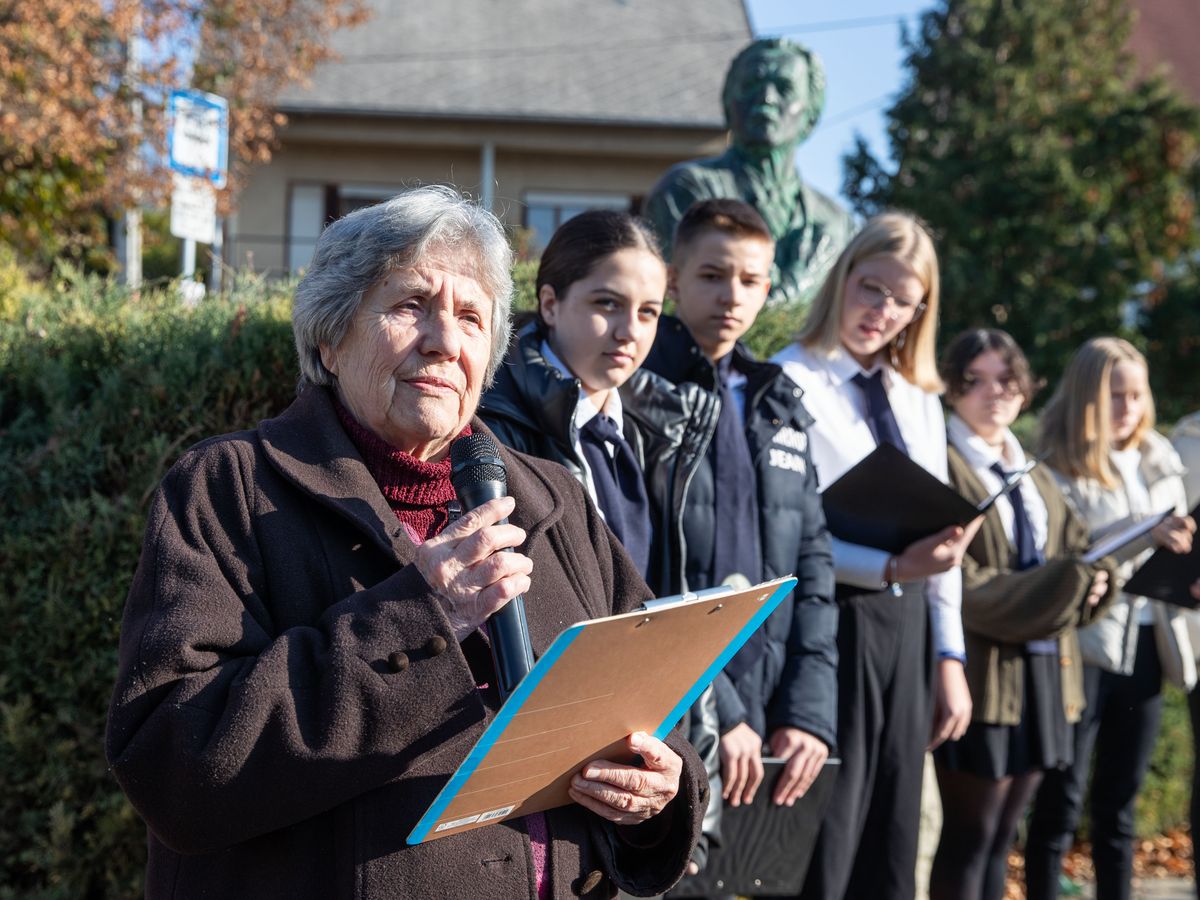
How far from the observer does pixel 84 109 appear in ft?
45.2

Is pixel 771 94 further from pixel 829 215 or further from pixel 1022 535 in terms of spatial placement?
pixel 1022 535

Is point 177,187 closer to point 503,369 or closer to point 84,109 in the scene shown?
point 503,369

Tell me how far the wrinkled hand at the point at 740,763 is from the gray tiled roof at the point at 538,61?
17.1 m

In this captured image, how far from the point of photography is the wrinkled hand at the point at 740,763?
3295mm

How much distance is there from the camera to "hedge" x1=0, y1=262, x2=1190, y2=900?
3637 millimetres

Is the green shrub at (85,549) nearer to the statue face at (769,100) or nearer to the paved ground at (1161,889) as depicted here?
the statue face at (769,100)

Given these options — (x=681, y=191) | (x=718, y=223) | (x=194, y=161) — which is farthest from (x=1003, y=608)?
(x=194, y=161)

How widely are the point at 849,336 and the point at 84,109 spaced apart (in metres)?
12.0

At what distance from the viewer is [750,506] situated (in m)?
3.52

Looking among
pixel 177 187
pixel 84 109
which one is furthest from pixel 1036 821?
pixel 84 109

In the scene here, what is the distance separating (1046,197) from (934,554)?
18040 mm

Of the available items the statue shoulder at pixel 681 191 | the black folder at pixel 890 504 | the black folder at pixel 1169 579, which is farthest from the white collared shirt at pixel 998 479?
the statue shoulder at pixel 681 191

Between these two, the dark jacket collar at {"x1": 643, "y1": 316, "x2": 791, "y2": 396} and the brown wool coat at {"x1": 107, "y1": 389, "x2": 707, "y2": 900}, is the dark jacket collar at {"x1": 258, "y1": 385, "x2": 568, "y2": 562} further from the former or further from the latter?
the dark jacket collar at {"x1": 643, "y1": 316, "x2": 791, "y2": 396}

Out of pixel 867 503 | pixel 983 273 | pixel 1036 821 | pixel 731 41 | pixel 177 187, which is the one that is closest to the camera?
pixel 867 503
